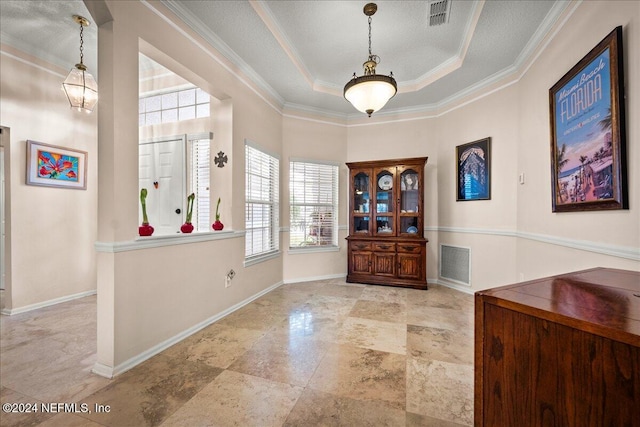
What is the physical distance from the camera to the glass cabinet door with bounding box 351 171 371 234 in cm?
455

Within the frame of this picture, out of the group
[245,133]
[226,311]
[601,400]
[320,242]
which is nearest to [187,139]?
[245,133]

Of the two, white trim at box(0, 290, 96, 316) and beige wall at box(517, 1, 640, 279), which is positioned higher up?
beige wall at box(517, 1, 640, 279)

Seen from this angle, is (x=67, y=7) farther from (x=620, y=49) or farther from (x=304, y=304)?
(x=620, y=49)

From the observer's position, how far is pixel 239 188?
10.6ft

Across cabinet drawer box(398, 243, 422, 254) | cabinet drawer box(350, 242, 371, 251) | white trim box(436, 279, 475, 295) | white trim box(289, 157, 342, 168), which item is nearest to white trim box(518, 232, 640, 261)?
white trim box(436, 279, 475, 295)

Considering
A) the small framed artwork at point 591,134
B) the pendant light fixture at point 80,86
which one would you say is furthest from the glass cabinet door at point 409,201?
the pendant light fixture at point 80,86

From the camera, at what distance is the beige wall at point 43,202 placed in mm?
2945

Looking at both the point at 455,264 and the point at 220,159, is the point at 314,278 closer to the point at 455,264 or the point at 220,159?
the point at 455,264

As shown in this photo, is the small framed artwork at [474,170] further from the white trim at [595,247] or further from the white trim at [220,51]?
the white trim at [220,51]

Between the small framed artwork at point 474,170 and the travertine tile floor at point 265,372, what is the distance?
5.79 ft

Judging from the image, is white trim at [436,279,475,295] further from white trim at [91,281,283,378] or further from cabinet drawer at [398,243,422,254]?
white trim at [91,281,283,378]

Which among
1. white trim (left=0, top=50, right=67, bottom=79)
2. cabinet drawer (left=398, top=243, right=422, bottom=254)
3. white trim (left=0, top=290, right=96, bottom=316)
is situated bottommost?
white trim (left=0, top=290, right=96, bottom=316)

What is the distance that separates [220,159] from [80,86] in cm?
150

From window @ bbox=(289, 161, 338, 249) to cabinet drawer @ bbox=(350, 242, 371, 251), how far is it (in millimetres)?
403
